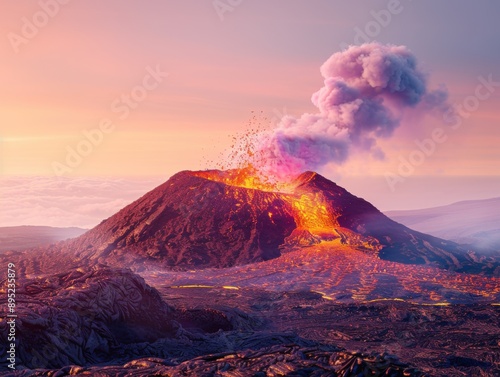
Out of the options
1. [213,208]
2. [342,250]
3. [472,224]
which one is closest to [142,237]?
[213,208]

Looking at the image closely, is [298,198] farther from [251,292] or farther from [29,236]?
[29,236]

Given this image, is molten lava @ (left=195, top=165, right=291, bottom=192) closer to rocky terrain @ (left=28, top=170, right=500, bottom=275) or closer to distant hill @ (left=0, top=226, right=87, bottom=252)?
rocky terrain @ (left=28, top=170, right=500, bottom=275)

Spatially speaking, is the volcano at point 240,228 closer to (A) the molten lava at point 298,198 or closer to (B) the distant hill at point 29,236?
(A) the molten lava at point 298,198

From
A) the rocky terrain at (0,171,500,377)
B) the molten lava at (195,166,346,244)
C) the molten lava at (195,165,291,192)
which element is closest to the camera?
the rocky terrain at (0,171,500,377)

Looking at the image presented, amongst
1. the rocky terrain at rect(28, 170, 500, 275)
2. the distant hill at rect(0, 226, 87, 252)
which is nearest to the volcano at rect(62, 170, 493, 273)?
the rocky terrain at rect(28, 170, 500, 275)

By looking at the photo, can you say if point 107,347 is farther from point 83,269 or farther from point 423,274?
point 423,274
